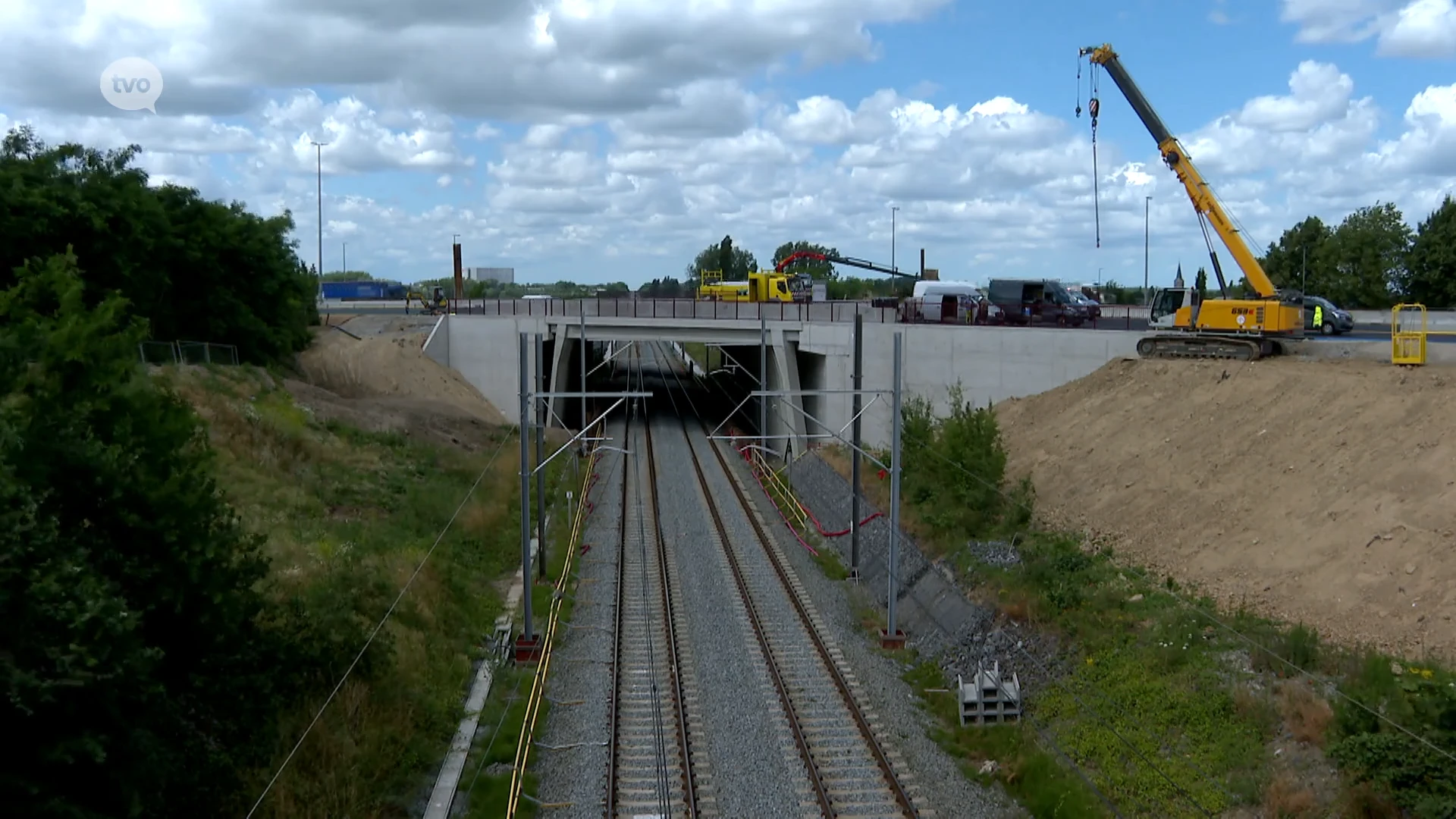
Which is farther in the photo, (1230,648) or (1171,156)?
(1171,156)

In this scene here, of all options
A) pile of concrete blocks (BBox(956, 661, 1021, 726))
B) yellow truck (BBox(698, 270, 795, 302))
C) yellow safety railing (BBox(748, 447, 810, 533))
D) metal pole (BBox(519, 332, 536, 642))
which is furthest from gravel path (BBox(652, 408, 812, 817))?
yellow truck (BBox(698, 270, 795, 302))

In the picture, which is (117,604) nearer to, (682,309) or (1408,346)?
(1408,346)

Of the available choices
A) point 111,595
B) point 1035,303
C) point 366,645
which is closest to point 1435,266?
point 1035,303

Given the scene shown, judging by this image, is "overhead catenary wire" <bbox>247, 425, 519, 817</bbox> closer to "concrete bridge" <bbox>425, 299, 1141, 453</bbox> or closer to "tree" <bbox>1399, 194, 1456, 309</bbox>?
"concrete bridge" <bbox>425, 299, 1141, 453</bbox>

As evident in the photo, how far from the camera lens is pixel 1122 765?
1498 cm

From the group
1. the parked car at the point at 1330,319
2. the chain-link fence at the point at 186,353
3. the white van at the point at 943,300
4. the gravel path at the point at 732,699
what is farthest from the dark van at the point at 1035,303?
the chain-link fence at the point at 186,353

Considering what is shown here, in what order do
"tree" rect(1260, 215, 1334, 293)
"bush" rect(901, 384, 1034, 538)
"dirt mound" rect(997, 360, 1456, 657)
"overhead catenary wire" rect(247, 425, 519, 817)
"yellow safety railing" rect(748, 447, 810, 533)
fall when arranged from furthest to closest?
"tree" rect(1260, 215, 1334, 293), "yellow safety railing" rect(748, 447, 810, 533), "bush" rect(901, 384, 1034, 538), "dirt mound" rect(997, 360, 1456, 657), "overhead catenary wire" rect(247, 425, 519, 817)

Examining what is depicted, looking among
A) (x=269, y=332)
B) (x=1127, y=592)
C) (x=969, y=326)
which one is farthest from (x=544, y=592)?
(x=269, y=332)

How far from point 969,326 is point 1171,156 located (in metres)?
8.02

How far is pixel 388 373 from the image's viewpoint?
149ft

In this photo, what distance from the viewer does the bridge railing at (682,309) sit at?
45.7m

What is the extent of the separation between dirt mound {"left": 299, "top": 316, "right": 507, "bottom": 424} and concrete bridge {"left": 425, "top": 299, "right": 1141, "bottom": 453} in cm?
117

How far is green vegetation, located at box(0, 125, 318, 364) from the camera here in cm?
3020

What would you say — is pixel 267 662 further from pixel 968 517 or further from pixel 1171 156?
pixel 1171 156
